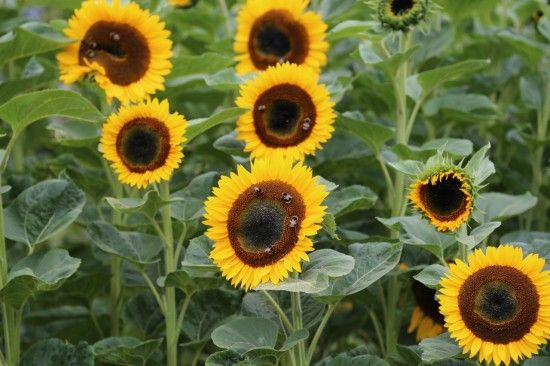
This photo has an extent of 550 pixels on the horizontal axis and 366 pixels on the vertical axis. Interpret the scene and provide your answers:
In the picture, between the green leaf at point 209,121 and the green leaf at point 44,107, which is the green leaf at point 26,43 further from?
the green leaf at point 209,121

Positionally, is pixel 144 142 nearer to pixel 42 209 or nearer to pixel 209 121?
pixel 209 121

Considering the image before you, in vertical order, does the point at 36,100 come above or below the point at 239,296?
above

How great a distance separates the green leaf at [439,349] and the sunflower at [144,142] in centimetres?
47

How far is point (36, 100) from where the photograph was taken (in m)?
1.54

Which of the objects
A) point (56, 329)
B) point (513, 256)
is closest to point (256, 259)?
point (513, 256)

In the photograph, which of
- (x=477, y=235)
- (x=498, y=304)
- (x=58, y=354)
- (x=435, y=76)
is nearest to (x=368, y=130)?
(x=435, y=76)

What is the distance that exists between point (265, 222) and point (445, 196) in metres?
0.25

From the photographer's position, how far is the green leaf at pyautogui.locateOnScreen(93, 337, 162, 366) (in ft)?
5.36

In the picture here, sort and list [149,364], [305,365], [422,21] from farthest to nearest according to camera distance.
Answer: [149,364], [422,21], [305,365]

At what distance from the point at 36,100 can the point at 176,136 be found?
219 mm

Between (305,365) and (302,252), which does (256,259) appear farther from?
(305,365)

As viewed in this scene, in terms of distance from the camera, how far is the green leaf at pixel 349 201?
1644 mm

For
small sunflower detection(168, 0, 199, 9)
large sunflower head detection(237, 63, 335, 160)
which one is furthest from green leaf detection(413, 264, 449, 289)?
small sunflower detection(168, 0, 199, 9)

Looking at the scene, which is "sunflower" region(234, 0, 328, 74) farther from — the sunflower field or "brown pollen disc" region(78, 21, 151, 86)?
"brown pollen disc" region(78, 21, 151, 86)
